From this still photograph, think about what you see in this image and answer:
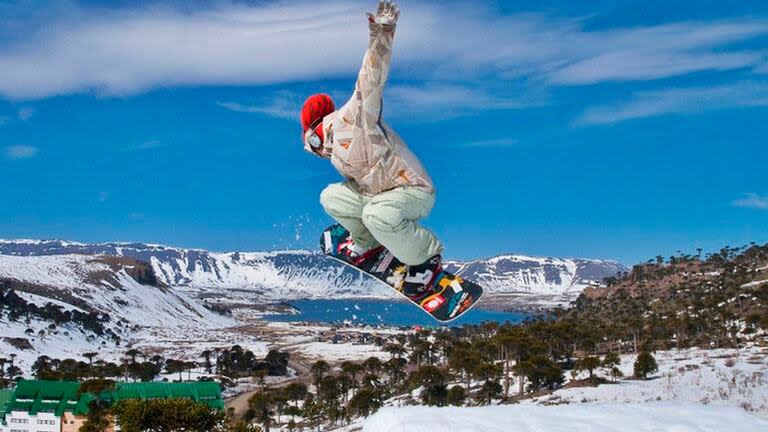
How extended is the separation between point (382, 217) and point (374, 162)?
0.59 metres

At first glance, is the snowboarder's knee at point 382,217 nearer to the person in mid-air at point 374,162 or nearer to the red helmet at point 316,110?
the person in mid-air at point 374,162

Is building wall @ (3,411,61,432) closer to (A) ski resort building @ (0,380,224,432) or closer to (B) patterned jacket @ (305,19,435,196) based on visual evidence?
(A) ski resort building @ (0,380,224,432)

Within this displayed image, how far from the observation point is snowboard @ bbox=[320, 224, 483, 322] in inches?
347

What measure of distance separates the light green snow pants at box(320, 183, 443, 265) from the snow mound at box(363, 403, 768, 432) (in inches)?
71.0

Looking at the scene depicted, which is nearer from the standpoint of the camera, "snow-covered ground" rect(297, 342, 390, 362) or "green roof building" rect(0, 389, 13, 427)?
"green roof building" rect(0, 389, 13, 427)

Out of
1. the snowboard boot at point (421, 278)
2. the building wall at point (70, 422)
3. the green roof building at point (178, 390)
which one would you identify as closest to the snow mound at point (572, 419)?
the snowboard boot at point (421, 278)

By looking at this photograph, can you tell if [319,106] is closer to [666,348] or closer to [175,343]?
[666,348]

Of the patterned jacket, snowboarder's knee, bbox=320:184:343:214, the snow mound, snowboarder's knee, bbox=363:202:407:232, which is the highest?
the patterned jacket

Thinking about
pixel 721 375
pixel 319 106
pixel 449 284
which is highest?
pixel 319 106

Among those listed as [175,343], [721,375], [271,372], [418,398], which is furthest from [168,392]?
[175,343]

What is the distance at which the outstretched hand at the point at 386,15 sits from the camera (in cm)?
686

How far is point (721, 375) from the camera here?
24.9m

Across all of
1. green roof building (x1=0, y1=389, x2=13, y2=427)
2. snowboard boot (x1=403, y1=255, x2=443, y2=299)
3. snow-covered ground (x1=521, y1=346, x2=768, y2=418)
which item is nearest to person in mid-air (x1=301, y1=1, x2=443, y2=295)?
snowboard boot (x1=403, y1=255, x2=443, y2=299)

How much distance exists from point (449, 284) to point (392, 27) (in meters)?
3.47
